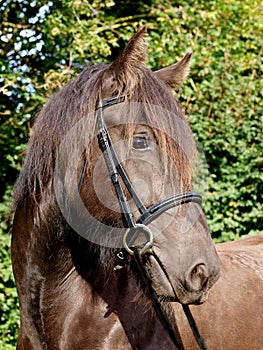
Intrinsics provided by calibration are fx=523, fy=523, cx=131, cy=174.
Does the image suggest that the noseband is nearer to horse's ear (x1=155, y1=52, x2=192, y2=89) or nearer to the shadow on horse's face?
the shadow on horse's face

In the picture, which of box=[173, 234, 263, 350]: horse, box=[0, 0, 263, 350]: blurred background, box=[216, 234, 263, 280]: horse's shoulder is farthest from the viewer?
box=[0, 0, 263, 350]: blurred background

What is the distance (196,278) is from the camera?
200cm

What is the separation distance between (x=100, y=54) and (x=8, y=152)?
1.64 m

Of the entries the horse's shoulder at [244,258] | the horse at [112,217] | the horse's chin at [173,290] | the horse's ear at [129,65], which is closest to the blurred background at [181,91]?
the horse's shoulder at [244,258]

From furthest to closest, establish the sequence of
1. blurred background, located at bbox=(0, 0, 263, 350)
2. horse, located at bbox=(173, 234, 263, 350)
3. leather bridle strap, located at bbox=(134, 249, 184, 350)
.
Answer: blurred background, located at bbox=(0, 0, 263, 350), horse, located at bbox=(173, 234, 263, 350), leather bridle strap, located at bbox=(134, 249, 184, 350)

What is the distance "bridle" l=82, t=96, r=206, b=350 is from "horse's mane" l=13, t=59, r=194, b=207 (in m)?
0.07

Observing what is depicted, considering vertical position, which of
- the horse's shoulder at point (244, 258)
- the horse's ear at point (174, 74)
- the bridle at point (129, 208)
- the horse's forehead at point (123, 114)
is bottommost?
the horse's shoulder at point (244, 258)

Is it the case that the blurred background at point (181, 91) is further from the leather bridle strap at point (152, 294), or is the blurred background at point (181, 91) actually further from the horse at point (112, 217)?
the leather bridle strap at point (152, 294)

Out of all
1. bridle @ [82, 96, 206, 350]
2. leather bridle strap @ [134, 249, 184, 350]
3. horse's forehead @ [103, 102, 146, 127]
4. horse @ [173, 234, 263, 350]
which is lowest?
horse @ [173, 234, 263, 350]

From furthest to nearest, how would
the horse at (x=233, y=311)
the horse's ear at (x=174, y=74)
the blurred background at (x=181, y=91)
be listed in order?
the blurred background at (x=181, y=91) < the horse at (x=233, y=311) < the horse's ear at (x=174, y=74)

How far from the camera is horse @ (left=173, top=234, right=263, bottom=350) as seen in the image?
2.73 m

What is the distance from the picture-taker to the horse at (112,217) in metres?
2.09

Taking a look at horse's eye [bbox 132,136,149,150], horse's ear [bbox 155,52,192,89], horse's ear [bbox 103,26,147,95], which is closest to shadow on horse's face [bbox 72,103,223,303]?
horse's eye [bbox 132,136,149,150]

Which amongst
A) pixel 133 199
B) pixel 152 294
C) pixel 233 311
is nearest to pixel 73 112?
pixel 133 199
